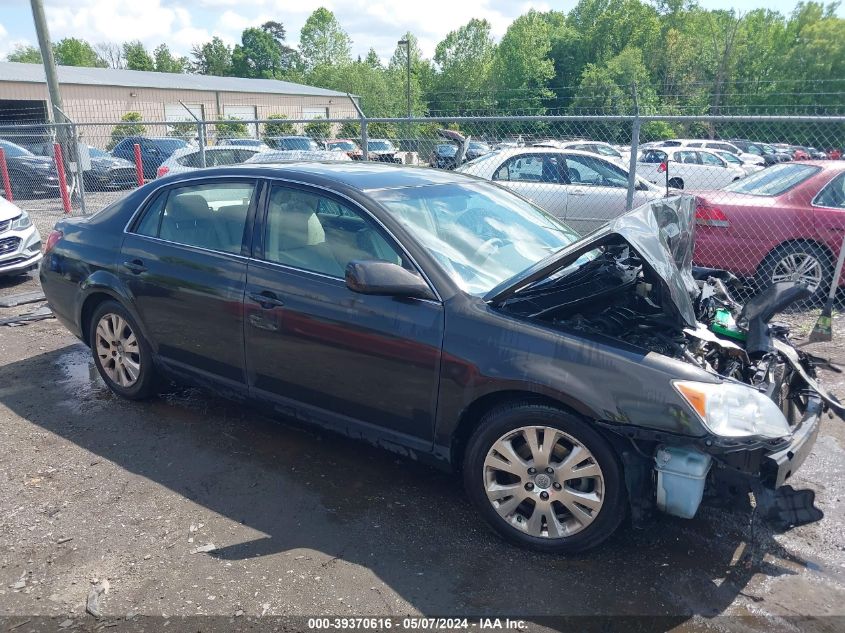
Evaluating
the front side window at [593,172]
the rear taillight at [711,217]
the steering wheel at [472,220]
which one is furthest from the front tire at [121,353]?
the front side window at [593,172]

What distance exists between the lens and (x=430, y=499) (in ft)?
11.8

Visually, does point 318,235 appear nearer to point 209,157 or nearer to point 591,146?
point 209,157

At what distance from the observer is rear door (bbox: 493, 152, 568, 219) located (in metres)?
8.95

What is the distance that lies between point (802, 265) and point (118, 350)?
6482 millimetres

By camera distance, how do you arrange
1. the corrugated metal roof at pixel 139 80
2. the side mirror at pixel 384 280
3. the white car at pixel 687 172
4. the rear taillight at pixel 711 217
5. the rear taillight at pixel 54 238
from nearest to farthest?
the side mirror at pixel 384 280, the rear taillight at pixel 54 238, the rear taillight at pixel 711 217, the white car at pixel 687 172, the corrugated metal roof at pixel 139 80

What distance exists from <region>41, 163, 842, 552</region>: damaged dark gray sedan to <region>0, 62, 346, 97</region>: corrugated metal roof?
35412 millimetres

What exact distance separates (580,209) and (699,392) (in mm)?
6459

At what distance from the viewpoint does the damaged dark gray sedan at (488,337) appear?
285cm

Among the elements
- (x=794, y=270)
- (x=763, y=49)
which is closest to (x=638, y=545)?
(x=794, y=270)

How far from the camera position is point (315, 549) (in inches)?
124

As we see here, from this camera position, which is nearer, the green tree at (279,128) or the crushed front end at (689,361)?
the crushed front end at (689,361)

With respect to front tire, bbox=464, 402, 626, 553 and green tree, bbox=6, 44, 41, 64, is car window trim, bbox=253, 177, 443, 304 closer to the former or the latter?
front tire, bbox=464, 402, 626, 553

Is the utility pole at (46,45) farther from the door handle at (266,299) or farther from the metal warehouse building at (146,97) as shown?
the metal warehouse building at (146,97)

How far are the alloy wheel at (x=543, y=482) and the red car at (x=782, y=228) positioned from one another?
5.07 metres
